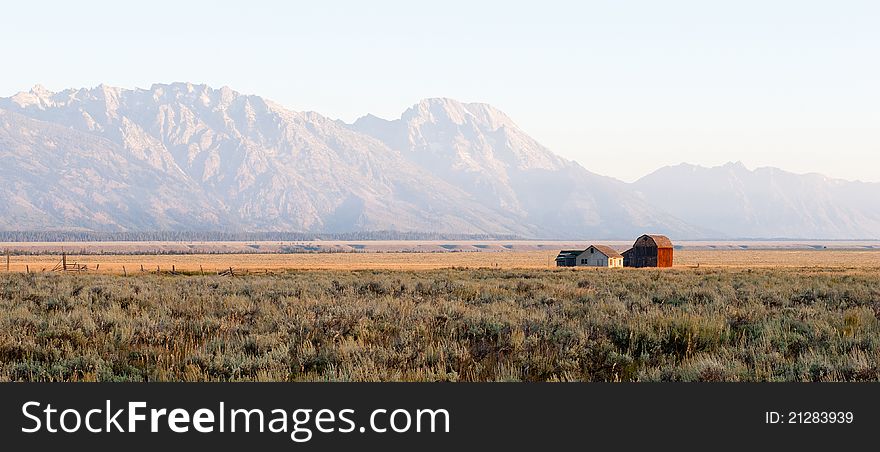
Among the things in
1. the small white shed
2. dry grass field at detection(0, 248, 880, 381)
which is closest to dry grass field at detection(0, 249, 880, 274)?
the small white shed

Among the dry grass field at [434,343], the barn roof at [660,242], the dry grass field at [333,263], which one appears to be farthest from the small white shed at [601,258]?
the dry grass field at [434,343]

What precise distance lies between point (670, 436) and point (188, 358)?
7.13 meters

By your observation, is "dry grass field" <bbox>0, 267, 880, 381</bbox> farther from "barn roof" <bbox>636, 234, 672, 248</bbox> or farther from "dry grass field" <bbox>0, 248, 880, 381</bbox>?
"barn roof" <bbox>636, 234, 672, 248</bbox>

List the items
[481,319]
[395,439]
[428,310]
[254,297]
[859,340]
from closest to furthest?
[395,439], [859,340], [481,319], [428,310], [254,297]

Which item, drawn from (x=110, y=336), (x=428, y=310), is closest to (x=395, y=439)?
(x=110, y=336)

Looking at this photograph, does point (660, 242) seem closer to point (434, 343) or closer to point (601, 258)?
point (601, 258)

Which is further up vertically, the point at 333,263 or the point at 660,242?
the point at 660,242

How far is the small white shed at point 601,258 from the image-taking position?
8625 centimetres

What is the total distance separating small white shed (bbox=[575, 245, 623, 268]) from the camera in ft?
283

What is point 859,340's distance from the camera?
1309cm

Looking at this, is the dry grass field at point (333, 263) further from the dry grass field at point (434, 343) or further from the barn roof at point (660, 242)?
the dry grass field at point (434, 343)

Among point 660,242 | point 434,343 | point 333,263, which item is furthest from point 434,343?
point 333,263

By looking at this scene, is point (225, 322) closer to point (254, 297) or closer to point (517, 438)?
point (254, 297)

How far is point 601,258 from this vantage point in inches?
3406
